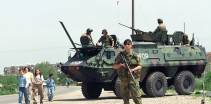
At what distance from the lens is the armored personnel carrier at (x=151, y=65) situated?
25.6 m

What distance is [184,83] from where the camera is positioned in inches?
1089

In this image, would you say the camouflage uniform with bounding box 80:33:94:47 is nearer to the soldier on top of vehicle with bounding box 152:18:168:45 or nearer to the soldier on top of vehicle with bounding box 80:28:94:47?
the soldier on top of vehicle with bounding box 80:28:94:47

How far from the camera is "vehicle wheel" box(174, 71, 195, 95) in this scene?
89.8 feet

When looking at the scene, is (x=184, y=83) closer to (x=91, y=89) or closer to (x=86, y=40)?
(x=91, y=89)

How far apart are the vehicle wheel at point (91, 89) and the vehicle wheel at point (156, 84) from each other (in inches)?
95.1

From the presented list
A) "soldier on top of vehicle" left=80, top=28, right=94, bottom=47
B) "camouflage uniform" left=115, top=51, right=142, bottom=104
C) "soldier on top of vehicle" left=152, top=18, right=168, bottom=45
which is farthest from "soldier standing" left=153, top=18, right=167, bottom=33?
"camouflage uniform" left=115, top=51, right=142, bottom=104

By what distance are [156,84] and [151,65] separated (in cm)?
72

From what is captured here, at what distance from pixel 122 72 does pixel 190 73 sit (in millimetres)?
12644

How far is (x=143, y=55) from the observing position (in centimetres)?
2623

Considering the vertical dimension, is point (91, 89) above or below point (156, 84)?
below

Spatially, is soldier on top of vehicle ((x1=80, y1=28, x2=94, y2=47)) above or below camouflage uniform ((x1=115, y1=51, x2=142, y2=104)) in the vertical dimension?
above

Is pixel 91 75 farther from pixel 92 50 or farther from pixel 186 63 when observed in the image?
pixel 186 63

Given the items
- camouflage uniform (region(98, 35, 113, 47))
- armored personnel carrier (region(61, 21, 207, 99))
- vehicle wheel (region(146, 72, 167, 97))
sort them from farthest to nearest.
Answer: vehicle wheel (region(146, 72, 167, 97)) → camouflage uniform (region(98, 35, 113, 47)) → armored personnel carrier (region(61, 21, 207, 99))

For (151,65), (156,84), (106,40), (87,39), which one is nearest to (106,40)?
(106,40)
